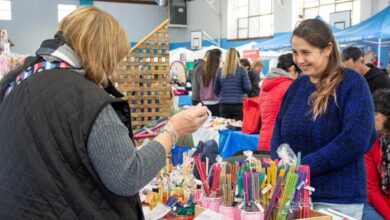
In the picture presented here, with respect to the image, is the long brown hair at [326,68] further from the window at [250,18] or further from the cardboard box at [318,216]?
the window at [250,18]

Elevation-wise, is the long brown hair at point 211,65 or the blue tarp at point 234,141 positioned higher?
the long brown hair at point 211,65

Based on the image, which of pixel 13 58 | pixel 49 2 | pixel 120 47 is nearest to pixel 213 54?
pixel 13 58

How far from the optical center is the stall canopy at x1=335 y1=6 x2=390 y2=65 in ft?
22.1

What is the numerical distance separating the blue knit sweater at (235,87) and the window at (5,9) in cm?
1299

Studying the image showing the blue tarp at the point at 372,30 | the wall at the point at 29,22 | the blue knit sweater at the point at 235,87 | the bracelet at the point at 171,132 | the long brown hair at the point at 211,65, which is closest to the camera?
the bracelet at the point at 171,132

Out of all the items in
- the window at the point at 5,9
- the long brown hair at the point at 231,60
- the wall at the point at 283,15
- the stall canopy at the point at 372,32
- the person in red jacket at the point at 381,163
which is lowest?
the person in red jacket at the point at 381,163

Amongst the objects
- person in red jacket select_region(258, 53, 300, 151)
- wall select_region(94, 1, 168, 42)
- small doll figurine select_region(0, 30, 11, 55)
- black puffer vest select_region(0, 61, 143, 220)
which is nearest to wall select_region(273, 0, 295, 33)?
wall select_region(94, 1, 168, 42)

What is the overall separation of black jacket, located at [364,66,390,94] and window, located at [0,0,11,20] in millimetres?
14893

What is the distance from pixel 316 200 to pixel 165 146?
0.81 meters

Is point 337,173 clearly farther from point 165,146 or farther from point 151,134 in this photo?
point 151,134

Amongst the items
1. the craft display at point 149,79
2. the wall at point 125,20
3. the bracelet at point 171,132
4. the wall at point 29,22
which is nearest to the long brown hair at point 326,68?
the bracelet at point 171,132

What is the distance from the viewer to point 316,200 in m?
1.77

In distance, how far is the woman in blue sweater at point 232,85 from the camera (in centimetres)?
523

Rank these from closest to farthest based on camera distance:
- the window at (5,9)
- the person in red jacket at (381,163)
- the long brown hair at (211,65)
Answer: the person in red jacket at (381,163) → the long brown hair at (211,65) → the window at (5,9)
